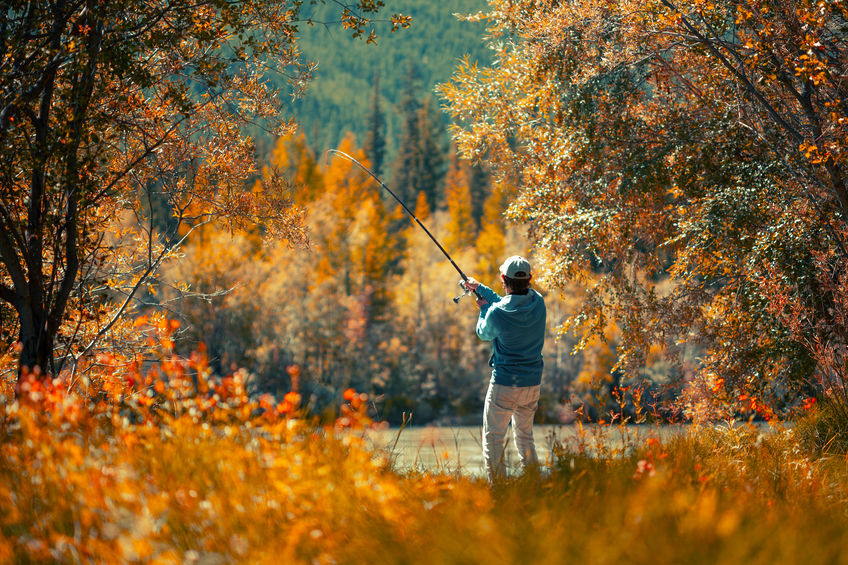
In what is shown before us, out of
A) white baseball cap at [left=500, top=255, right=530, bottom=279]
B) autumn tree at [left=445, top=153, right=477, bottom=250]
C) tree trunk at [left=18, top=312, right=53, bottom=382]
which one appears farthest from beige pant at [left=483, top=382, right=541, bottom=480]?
autumn tree at [left=445, top=153, right=477, bottom=250]

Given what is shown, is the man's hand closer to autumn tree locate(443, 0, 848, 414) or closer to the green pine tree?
autumn tree locate(443, 0, 848, 414)

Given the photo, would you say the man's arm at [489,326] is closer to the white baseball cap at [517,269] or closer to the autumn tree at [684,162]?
the white baseball cap at [517,269]

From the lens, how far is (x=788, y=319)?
7812 millimetres

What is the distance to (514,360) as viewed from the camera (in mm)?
5445

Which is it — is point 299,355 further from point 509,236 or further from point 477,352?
→ point 509,236

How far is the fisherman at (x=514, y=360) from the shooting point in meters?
5.39

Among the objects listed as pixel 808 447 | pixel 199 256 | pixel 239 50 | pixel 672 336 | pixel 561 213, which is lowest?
pixel 808 447

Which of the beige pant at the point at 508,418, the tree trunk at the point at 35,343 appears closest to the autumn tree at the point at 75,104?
the tree trunk at the point at 35,343

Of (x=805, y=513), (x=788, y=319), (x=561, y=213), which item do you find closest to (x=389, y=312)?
(x=561, y=213)

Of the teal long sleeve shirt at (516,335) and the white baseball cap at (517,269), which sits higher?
the white baseball cap at (517,269)

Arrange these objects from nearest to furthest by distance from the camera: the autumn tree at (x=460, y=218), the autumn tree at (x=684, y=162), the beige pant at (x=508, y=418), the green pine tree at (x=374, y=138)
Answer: the beige pant at (x=508, y=418) < the autumn tree at (x=684, y=162) < the autumn tree at (x=460, y=218) < the green pine tree at (x=374, y=138)

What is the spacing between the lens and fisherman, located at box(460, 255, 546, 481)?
5387mm

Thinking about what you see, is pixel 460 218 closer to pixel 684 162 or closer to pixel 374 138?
pixel 374 138

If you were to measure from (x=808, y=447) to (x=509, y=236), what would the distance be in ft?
157
